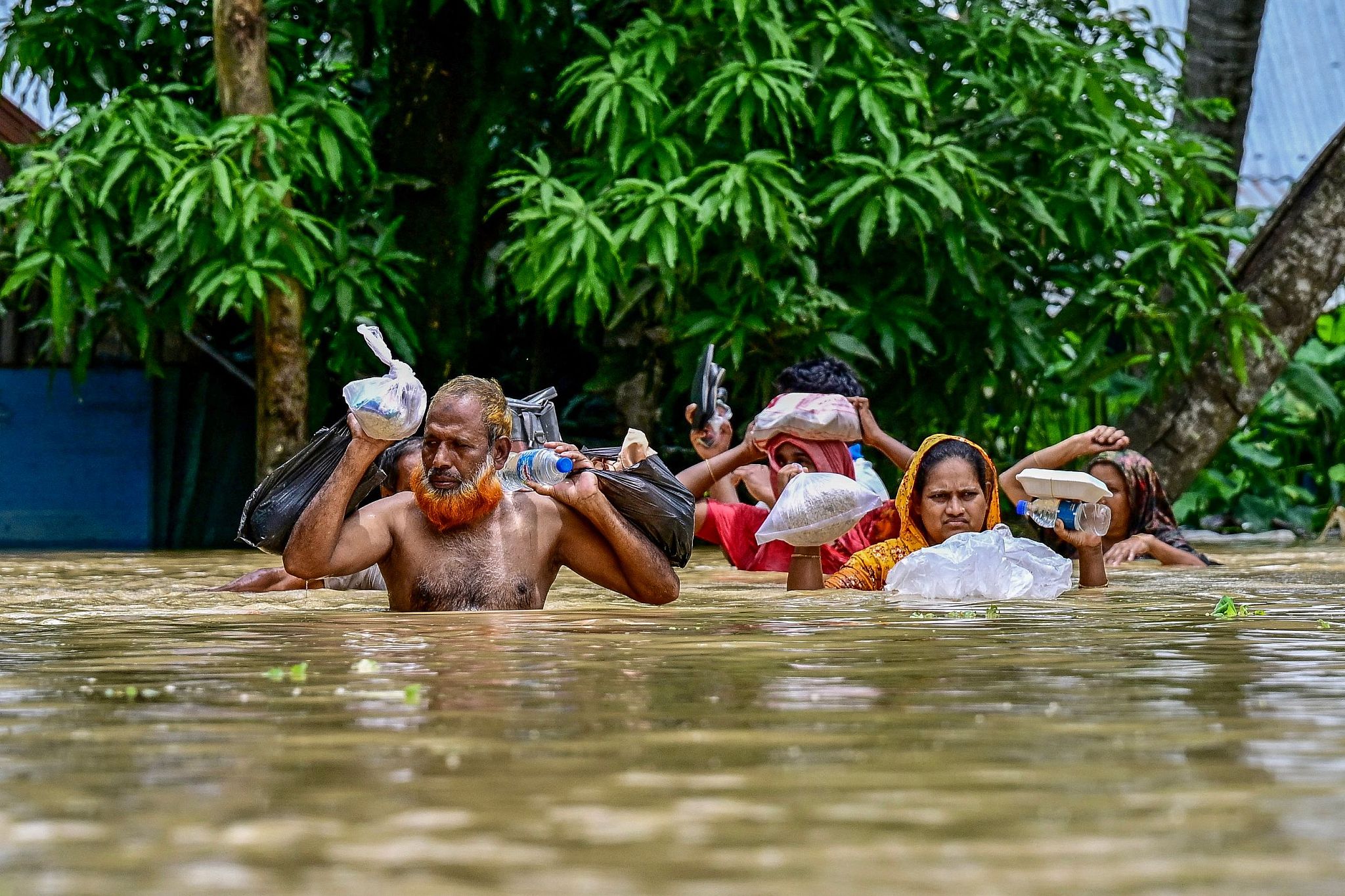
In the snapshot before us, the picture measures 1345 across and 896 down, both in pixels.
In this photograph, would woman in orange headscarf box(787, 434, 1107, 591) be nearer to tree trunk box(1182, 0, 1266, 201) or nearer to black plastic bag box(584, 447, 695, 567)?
black plastic bag box(584, 447, 695, 567)

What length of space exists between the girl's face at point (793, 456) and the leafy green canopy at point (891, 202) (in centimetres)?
170

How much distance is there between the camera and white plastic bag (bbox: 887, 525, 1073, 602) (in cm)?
658

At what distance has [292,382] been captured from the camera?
10367 mm

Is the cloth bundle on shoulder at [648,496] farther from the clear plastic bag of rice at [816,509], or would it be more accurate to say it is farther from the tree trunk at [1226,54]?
the tree trunk at [1226,54]

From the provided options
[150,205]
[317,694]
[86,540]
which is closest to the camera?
[317,694]

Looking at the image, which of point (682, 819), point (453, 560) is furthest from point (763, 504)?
point (682, 819)

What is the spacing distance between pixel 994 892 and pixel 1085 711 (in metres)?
1.35

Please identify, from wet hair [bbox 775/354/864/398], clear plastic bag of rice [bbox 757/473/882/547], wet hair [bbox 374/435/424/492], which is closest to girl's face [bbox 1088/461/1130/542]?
wet hair [bbox 775/354/864/398]

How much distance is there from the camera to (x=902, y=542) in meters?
7.32

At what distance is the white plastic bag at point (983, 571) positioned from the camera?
21.6 feet

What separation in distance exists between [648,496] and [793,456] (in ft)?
8.16

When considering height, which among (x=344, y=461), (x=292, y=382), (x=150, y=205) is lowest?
(x=344, y=461)

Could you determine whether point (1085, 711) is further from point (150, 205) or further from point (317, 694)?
point (150, 205)

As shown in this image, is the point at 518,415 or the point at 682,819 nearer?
the point at 682,819
